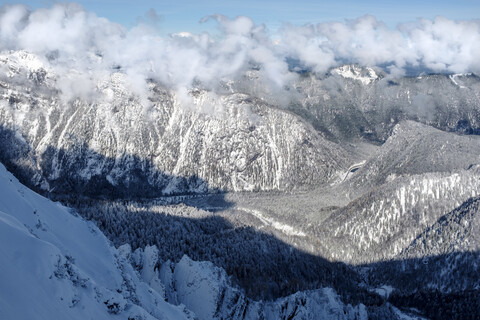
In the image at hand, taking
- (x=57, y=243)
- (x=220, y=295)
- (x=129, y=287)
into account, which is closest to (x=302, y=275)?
(x=220, y=295)

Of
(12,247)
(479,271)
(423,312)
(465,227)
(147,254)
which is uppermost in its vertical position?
(12,247)

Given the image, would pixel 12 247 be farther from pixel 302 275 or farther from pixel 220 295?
pixel 302 275

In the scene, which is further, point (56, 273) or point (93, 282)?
point (93, 282)

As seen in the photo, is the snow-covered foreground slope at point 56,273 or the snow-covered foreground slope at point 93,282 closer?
the snow-covered foreground slope at point 56,273

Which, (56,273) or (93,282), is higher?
(56,273)

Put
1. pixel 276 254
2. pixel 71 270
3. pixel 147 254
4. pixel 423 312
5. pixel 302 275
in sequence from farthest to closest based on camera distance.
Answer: pixel 276 254 < pixel 302 275 < pixel 423 312 < pixel 147 254 < pixel 71 270

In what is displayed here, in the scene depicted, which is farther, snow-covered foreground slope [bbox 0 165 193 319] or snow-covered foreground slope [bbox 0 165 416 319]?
snow-covered foreground slope [bbox 0 165 416 319]

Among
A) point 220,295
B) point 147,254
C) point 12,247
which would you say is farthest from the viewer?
point 147,254

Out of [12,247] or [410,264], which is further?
[410,264]
